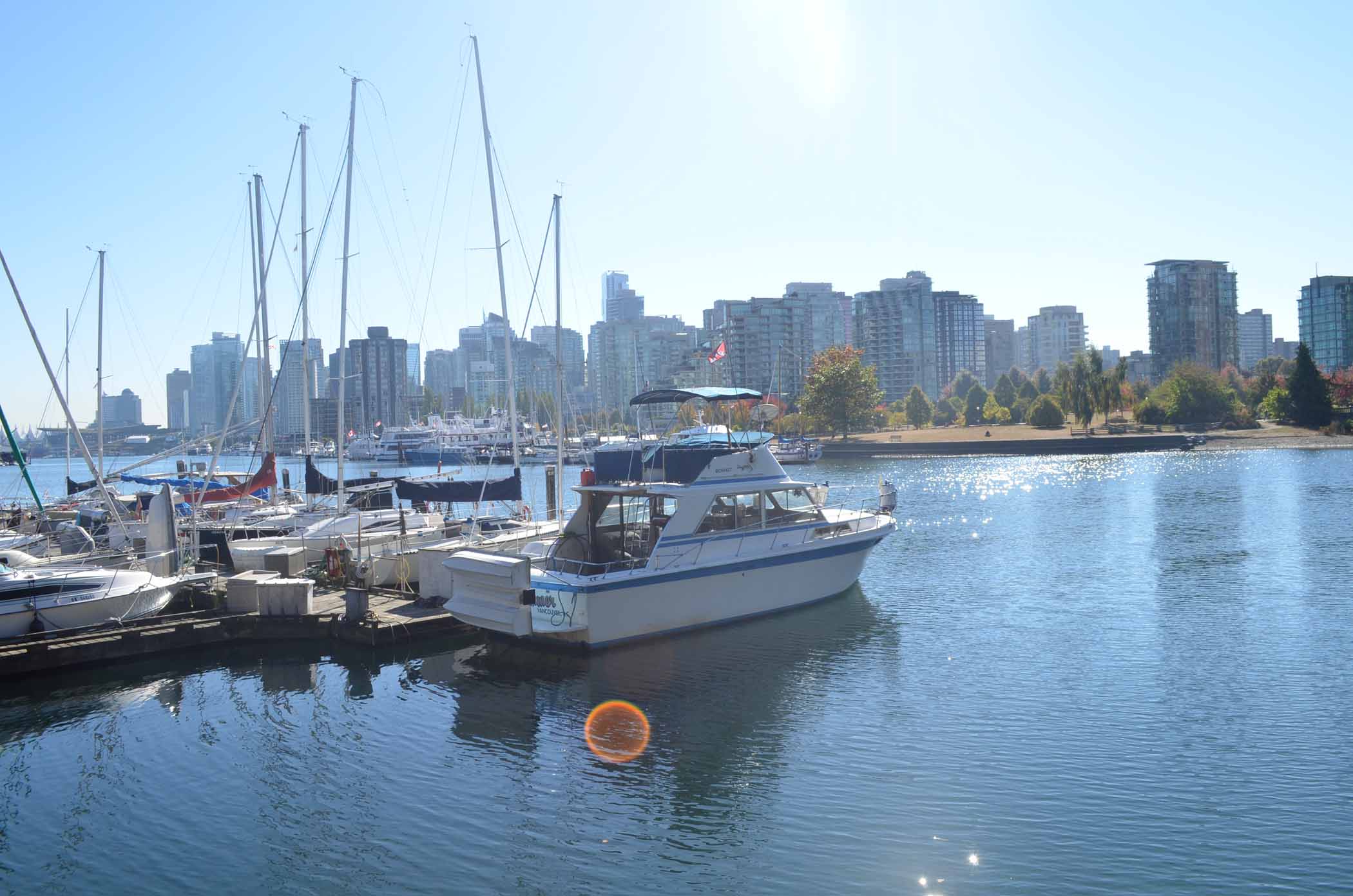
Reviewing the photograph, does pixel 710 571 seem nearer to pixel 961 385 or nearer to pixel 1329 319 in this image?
pixel 961 385

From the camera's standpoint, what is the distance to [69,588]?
19.7 metres

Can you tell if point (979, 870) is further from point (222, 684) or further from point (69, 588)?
point (69, 588)

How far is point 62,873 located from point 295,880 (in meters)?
2.83

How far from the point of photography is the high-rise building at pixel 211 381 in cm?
11169

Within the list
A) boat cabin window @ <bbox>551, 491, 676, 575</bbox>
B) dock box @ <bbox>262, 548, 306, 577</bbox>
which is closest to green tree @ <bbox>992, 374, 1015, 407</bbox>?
dock box @ <bbox>262, 548, 306, 577</bbox>

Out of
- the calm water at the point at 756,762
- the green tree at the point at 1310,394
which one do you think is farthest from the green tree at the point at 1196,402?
the calm water at the point at 756,762

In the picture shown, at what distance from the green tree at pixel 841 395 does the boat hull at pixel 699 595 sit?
82.3 metres

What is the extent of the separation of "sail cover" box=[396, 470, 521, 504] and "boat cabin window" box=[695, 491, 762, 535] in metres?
7.95

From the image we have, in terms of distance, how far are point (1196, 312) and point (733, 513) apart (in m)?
191

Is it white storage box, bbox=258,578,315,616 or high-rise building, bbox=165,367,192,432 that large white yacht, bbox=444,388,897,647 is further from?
high-rise building, bbox=165,367,192,432

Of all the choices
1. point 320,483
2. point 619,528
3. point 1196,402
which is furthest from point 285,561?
point 1196,402

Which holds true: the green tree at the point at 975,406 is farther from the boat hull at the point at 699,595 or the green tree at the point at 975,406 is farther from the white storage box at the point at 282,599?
the white storage box at the point at 282,599

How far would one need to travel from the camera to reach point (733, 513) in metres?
21.6

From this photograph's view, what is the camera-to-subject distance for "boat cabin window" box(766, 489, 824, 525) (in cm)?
2241
